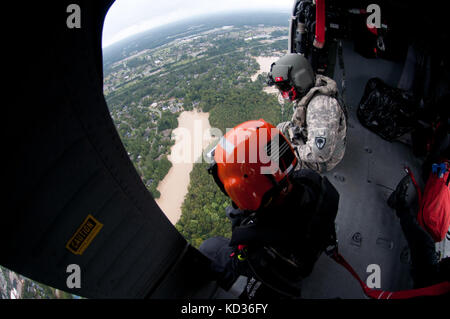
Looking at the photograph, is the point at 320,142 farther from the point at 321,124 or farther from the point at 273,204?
the point at 273,204

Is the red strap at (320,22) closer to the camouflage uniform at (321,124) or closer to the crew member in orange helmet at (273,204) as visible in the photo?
the camouflage uniform at (321,124)

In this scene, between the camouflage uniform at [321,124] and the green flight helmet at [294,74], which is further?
the green flight helmet at [294,74]

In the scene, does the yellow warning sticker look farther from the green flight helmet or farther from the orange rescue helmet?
the green flight helmet

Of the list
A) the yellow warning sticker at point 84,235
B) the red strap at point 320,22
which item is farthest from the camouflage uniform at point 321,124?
the yellow warning sticker at point 84,235

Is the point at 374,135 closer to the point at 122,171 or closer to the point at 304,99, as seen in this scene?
the point at 304,99

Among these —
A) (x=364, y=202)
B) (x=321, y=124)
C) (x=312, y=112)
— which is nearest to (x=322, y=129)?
(x=321, y=124)
